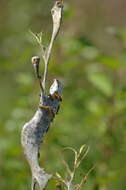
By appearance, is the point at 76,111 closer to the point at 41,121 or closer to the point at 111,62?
the point at 111,62

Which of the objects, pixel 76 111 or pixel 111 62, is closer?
pixel 111 62

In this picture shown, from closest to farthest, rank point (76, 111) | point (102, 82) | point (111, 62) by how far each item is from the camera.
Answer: point (111, 62)
point (102, 82)
point (76, 111)

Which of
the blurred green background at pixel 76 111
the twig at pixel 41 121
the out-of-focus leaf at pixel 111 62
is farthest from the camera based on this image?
the out-of-focus leaf at pixel 111 62

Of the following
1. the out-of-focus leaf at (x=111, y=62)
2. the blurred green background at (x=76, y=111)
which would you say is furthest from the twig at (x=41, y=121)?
the out-of-focus leaf at (x=111, y=62)

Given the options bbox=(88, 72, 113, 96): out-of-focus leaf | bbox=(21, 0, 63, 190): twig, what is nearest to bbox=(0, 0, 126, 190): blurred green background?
bbox=(88, 72, 113, 96): out-of-focus leaf

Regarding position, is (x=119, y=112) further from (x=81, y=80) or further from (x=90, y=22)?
(x=90, y=22)

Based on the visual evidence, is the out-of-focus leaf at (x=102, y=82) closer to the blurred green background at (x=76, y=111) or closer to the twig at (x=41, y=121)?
the blurred green background at (x=76, y=111)

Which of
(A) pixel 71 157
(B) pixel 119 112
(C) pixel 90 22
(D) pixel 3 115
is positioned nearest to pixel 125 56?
(B) pixel 119 112

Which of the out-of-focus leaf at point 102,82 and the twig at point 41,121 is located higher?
the out-of-focus leaf at point 102,82

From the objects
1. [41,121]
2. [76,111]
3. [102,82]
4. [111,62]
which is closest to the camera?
[41,121]

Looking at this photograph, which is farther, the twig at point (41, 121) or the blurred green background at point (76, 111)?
the blurred green background at point (76, 111)

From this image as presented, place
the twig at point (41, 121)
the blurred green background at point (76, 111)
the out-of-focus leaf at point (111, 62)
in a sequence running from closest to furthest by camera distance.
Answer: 1. the twig at point (41, 121)
2. the blurred green background at point (76, 111)
3. the out-of-focus leaf at point (111, 62)

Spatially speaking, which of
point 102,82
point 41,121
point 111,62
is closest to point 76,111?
point 102,82

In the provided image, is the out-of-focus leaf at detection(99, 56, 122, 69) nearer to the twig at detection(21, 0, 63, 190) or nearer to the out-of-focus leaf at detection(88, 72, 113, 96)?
the out-of-focus leaf at detection(88, 72, 113, 96)
